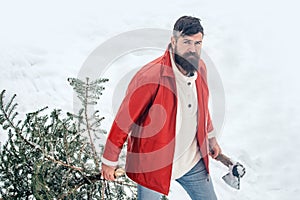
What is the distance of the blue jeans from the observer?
3.46 feet

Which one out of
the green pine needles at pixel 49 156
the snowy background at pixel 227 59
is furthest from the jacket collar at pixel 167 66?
the snowy background at pixel 227 59

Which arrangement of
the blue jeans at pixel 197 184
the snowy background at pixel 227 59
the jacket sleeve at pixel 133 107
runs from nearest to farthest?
the jacket sleeve at pixel 133 107 → the blue jeans at pixel 197 184 → the snowy background at pixel 227 59

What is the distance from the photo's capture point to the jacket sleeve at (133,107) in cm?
95

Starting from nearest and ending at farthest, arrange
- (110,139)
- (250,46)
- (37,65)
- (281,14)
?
(110,139) → (37,65) → (250,46) → (281,14)

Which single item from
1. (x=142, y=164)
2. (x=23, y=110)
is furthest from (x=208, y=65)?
(x=23, y=110)

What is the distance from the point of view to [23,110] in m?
3.20

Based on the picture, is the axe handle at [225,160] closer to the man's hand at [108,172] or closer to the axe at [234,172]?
the axe at [234,172]

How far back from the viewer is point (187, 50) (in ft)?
3.16

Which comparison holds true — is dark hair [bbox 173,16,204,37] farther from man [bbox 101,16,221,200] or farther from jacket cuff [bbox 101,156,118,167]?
jacket cuff [bbox 101,156,118,167]

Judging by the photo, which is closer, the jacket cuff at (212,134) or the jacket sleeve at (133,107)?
the jacket sleeve at (133,107)

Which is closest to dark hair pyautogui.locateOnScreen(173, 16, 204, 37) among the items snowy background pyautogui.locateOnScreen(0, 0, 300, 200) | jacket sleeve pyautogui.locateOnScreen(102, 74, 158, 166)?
jacket sleeve pyautogui.locateOnScreen(102, 74, 158, 166)

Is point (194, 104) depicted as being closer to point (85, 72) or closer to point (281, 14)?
point (85, 72)

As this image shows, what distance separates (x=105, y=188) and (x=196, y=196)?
0.22 meters

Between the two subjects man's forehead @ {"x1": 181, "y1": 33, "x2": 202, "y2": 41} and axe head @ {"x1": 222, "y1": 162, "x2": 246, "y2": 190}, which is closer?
man's forehead @ {"x1": 181, "y1": 33, "x2": 202, "y2": 41}
